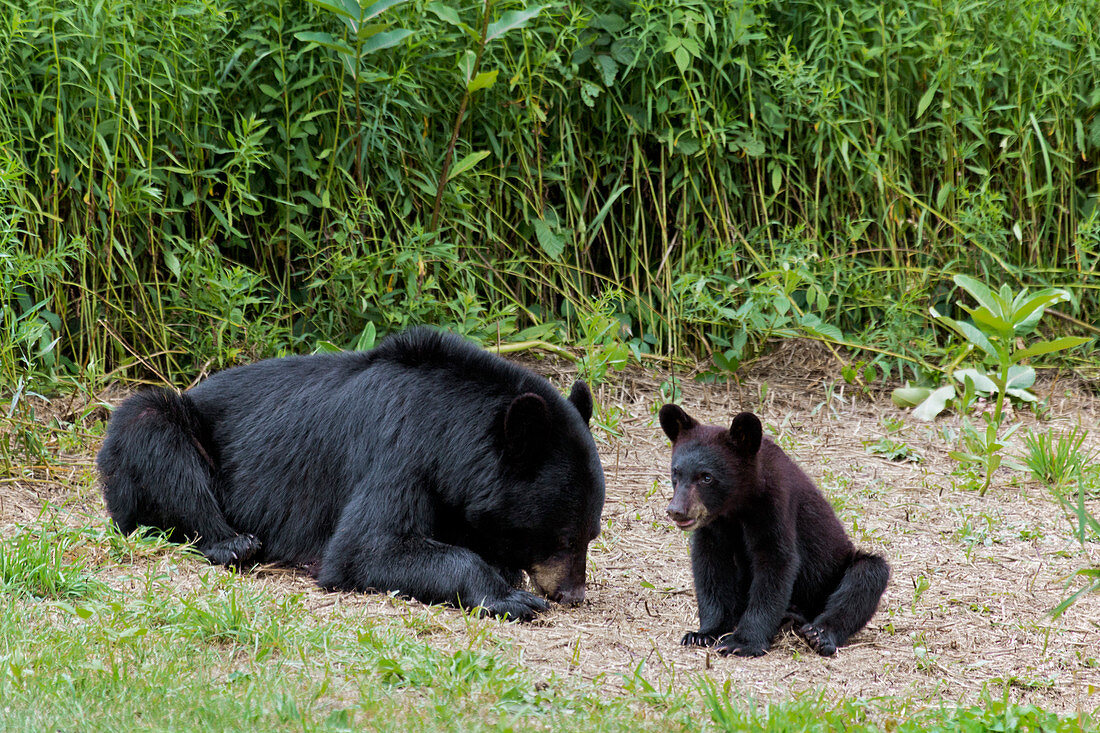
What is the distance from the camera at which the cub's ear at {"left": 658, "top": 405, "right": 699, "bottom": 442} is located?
13.4 ft

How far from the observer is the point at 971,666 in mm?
3900

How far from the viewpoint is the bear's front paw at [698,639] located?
13.2 feet

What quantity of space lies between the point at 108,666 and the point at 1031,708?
8.80 ft

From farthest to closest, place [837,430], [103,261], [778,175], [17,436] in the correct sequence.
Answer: [778,175]
[837,430]
[103,261]
[17,436]

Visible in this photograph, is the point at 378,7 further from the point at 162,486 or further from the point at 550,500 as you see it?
the point at 550,500

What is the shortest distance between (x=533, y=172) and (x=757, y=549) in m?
4.21

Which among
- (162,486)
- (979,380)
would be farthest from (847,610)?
(979,380)

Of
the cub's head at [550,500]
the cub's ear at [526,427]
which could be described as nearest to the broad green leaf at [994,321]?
the cub's head at [550,500]

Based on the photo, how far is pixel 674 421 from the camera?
13.6 feet

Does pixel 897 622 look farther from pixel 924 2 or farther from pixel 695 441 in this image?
pixel 924 2

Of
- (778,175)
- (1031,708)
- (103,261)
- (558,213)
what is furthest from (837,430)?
(103,261)

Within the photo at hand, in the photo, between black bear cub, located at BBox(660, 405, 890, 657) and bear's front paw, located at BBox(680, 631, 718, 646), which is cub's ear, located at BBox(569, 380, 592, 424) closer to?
black bear cub, located at BBox(660, 405, 890, 657)

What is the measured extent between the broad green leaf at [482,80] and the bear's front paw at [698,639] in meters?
3.68

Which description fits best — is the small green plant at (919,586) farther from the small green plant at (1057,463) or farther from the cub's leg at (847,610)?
→ the small green plant at (1057,463)
